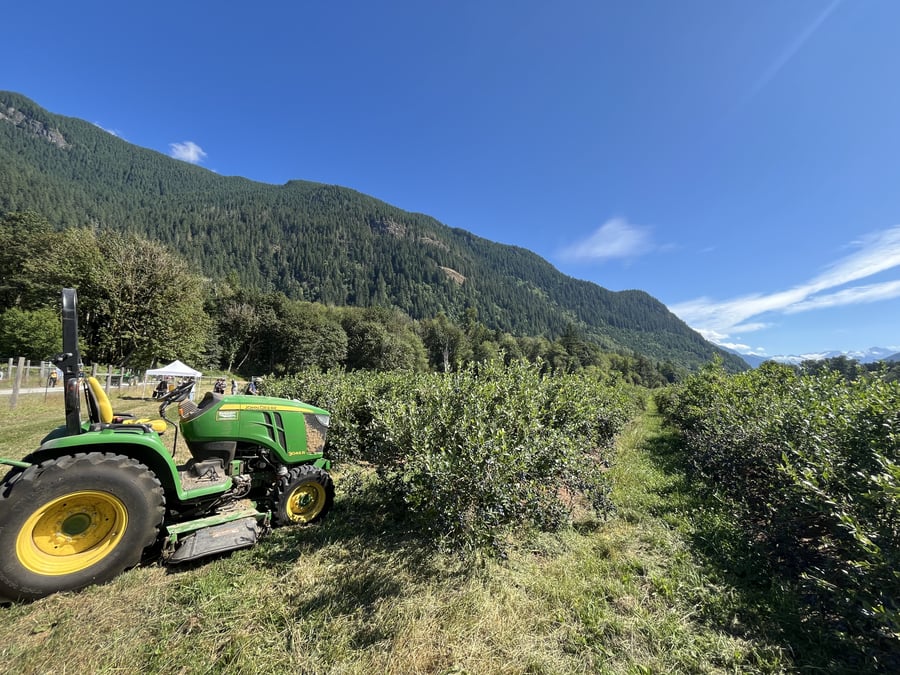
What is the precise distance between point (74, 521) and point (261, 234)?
176m

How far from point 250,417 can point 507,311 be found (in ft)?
520

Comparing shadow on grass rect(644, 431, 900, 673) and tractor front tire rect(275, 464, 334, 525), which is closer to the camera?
shadow on grass rect(644, 431, 900, 673)

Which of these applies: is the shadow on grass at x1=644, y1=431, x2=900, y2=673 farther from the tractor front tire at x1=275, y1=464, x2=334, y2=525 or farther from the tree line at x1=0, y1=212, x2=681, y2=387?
the tractor front tire at x1=275, y1=464, x2=334, y2=525

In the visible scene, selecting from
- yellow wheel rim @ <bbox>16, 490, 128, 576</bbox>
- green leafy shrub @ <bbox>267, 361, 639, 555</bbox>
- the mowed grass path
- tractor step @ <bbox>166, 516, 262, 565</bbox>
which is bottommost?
the mowed grass path

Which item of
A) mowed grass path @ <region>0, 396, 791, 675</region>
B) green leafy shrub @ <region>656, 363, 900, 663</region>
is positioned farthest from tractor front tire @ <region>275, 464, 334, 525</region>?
green leafy shrub @ <region>656, 363, 900, 663</region>

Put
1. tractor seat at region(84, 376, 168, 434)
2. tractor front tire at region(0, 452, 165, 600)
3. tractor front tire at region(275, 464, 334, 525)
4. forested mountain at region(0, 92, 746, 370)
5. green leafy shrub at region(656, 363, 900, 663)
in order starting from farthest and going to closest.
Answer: forested mountain at region(0, 92, 746, 370), tractor front tire at region(275, 464, 334, 525), tractor seat at region(84, 376, 168, 434), tractor front tire at region(0, 452, 165, 600), green leafy shrub at region(656, 363, 900, 663)

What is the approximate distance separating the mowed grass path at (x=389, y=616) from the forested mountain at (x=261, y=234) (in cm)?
12820

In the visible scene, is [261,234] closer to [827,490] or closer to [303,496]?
[303,496]

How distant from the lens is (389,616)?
255cm

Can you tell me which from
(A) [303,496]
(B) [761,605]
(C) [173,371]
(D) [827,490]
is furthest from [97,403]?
(C) [173,371]

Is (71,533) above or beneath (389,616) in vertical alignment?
above

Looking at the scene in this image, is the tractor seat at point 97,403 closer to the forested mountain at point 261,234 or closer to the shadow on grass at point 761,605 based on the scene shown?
the shadow on grass at point 761,605

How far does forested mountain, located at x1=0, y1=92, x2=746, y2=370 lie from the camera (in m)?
123

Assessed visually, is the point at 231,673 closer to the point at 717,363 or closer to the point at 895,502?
the point at 895,502
